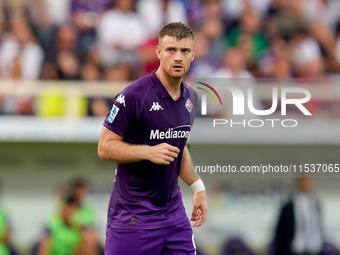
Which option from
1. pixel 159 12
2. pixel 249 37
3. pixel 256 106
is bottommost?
pixel 256 106

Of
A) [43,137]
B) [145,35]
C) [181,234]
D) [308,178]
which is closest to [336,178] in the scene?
[308,178]

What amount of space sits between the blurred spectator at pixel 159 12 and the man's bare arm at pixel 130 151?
7.05 meters

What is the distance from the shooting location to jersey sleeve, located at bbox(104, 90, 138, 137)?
5.44 m

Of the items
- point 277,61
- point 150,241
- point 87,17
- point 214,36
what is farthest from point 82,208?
point 150,241

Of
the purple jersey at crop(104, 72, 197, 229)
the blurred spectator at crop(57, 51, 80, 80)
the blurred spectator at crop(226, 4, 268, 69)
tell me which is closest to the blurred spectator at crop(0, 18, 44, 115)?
the blurred spectator at crop(57, 51, 80, 80)

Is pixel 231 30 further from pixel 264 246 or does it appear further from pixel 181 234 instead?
pixel 181 234

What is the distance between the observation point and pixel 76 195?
11.6 meters

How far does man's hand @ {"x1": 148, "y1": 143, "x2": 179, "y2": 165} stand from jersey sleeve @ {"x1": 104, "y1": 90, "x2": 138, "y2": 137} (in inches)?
12.2

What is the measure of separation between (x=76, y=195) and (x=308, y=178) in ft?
11.8

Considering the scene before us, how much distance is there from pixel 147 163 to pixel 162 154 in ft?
1.28

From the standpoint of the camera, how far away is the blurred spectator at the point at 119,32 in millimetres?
11852

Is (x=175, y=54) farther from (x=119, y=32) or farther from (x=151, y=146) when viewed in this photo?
(x=119, y=32)

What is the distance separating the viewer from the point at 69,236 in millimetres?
11508

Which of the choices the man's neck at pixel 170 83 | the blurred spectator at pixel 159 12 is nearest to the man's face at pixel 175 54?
the man's neck at pixel 170 83
